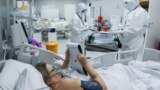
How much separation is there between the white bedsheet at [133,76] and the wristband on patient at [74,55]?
19cm

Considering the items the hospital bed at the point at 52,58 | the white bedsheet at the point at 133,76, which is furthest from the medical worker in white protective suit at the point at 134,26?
the white bedsheet at the point at 133,76

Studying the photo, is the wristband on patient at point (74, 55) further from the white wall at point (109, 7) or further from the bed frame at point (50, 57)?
the white wall at point (109, 7)

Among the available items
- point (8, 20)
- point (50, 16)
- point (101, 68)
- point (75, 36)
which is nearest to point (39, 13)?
point (50, 16)

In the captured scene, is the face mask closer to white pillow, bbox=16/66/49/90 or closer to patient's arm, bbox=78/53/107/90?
patient's arm, bbox=78/53/107/90

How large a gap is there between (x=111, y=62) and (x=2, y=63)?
0.94m

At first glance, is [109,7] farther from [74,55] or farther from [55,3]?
[74,55]

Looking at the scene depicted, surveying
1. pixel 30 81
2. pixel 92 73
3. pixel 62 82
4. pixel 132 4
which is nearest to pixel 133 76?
pixel 92 73

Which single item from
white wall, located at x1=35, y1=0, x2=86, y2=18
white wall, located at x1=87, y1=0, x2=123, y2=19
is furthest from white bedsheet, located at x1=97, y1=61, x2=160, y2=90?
white wall, located at x1=35, y1=0, x2=86, y2=18

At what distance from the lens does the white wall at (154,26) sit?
314 cm

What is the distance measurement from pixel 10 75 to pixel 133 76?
37.0 inches

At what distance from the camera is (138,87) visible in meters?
1.53

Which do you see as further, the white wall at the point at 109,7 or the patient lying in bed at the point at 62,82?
the white wall at the point at 109,7

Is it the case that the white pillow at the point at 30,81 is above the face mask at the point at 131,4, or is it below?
below

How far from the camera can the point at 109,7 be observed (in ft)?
16.9
